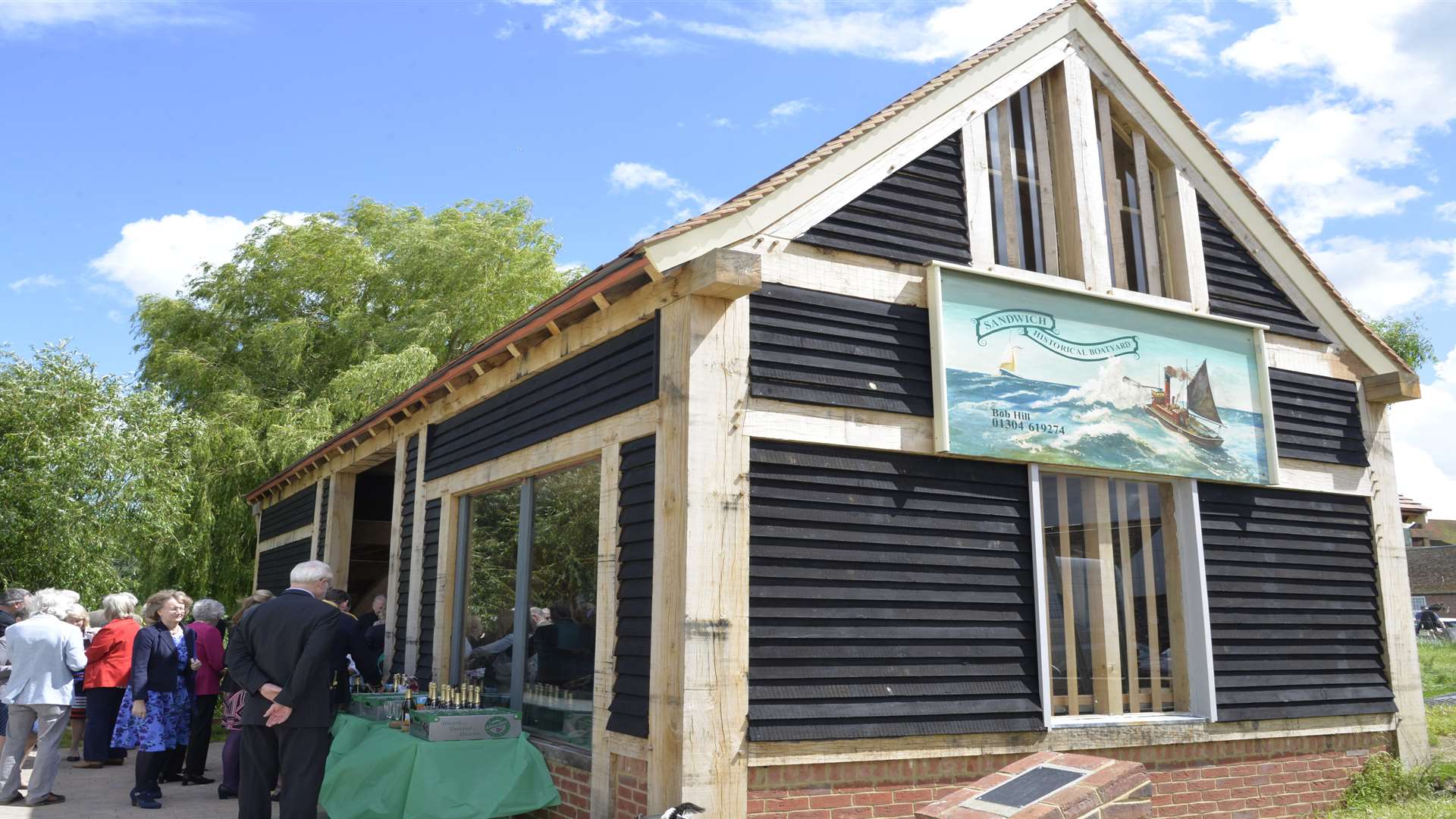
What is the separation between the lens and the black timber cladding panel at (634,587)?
265 inches

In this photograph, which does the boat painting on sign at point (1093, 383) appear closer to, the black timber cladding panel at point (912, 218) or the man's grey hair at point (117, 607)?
the black timber cladding panel at point (912, 218)

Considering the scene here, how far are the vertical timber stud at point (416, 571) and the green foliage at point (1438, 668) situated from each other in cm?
1127

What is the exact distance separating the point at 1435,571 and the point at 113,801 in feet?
202

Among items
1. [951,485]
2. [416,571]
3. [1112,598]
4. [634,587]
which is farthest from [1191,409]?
[416,571]

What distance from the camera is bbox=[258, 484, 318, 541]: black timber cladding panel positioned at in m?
16.3

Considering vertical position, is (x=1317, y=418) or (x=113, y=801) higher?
(x=1317, y=418)

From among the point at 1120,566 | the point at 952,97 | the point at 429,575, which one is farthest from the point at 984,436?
the point at 429,575

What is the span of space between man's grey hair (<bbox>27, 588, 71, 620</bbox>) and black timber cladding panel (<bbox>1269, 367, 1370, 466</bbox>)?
411 inches

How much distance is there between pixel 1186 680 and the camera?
830cm

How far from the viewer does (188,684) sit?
9.41 meters

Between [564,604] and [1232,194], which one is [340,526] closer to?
[564,604]

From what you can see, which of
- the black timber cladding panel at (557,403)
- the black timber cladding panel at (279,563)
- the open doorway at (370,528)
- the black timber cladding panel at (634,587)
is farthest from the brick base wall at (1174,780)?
the black timber cladding panel at (279,563)

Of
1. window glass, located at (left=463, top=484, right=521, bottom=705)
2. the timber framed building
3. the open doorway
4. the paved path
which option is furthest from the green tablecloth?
the open doorway

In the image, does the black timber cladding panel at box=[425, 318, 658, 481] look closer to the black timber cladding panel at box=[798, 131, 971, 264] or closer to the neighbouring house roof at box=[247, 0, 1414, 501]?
the neighbouring house roof at box=[247, 0, 1414, 501]
